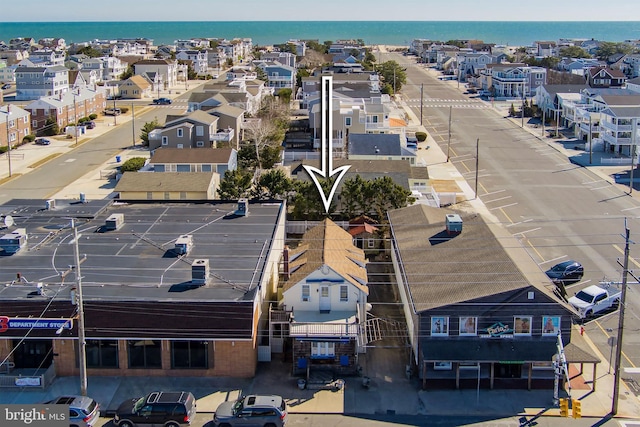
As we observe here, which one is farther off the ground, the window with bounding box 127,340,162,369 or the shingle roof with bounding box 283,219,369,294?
the shingle roof with bounding box 283,219,369,294

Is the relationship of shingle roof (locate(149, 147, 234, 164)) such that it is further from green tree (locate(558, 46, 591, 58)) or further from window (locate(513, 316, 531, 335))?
green tree (locate(558, 46, 591, 58))

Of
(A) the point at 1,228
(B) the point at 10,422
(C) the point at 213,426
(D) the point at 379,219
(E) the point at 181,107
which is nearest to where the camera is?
(B) the point at 10,422

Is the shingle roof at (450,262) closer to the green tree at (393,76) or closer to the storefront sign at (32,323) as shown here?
the storefront sign at (32,323)

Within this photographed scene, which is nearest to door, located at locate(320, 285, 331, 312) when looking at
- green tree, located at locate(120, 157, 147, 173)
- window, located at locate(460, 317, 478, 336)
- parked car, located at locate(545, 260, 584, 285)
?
window, located at locate(460, 317, 478, 336)

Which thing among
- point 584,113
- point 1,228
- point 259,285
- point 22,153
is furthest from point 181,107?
point 259,285

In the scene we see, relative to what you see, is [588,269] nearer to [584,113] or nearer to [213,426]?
[213,426]

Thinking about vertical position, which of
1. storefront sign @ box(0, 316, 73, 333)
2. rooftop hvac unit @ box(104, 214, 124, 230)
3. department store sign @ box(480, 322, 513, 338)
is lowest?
department store sign @ box(480, 322, 513, 338)
